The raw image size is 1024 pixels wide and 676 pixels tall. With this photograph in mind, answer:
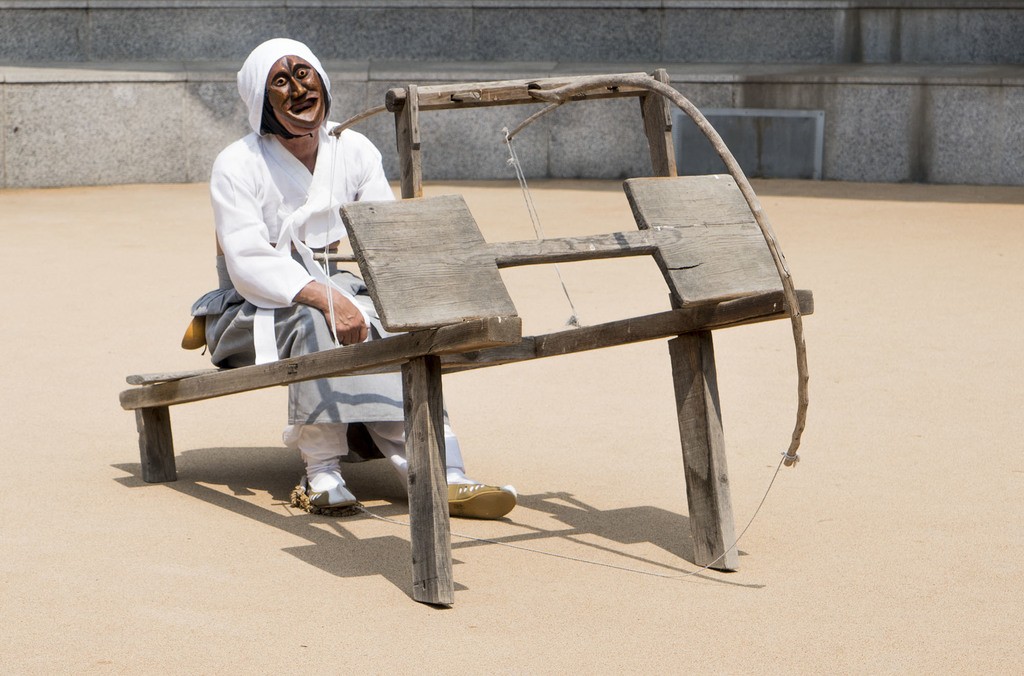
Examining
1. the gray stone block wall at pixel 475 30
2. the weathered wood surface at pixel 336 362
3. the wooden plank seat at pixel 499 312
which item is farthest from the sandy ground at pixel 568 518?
the gray stone block wall at pixel 475 30

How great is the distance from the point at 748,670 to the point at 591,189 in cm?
887

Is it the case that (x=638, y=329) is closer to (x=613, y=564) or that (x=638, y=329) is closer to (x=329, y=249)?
(x=613, y=564)

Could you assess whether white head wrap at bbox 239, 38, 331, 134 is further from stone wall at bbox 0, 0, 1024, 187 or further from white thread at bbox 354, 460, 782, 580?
stone wall at bbox 0, 0, 1024, 187

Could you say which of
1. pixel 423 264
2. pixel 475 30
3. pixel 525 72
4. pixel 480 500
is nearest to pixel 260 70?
pixel 423 264

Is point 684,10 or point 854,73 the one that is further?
point 684,10

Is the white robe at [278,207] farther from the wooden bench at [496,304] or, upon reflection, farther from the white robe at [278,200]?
the wooden bench at [496,304]

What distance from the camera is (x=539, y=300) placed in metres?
7.20

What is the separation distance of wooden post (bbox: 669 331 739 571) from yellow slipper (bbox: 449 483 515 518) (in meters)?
0.50

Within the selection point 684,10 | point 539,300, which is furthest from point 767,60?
point 539,300

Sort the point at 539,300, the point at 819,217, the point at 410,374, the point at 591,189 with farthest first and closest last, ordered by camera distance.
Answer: the point at 591,189 < the point at 819,217 < the point at 539,300 < the point at 410,374

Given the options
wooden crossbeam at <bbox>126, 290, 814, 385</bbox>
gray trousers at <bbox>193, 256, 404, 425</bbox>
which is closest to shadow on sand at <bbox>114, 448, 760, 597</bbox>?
gray trousers at <bbox>193, 256, 404, 425</bbox>

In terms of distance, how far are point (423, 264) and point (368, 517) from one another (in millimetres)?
1045

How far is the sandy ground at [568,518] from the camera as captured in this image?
2.96m

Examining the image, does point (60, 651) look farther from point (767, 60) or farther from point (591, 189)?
point (767, 60)
